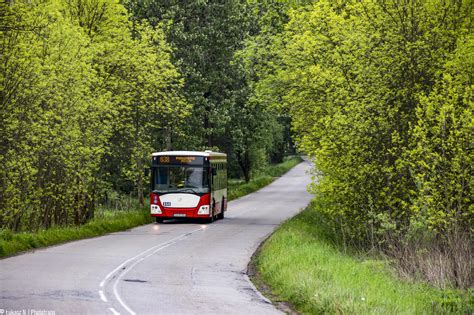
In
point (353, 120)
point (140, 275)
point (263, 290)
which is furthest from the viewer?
point (353, 120)

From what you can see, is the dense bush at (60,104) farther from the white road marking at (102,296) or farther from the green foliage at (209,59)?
the green foliage at (209,59)

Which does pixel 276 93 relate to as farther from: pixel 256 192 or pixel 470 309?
pixel 256 192

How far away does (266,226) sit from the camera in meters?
32.6

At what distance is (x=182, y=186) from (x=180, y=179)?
33cm

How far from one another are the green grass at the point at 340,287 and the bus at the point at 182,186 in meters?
11.6

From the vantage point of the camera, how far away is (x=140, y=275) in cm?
1738

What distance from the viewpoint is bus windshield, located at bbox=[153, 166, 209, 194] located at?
3366cm

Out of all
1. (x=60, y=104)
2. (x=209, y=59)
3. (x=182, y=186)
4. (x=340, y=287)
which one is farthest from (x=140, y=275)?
(x=209, y=59)

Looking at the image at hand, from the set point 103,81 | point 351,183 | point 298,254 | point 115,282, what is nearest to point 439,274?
point 298,254

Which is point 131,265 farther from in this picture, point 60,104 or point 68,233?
point 60,104

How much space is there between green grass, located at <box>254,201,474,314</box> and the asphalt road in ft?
1.97

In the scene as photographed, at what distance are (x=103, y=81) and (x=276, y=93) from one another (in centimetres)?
713

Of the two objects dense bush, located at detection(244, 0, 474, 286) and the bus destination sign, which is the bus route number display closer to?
the bus destination sign

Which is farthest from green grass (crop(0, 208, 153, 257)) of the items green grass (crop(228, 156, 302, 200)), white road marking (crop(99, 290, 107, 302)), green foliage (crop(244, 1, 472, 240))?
green grass (crop(228, 156, 302, 200))
